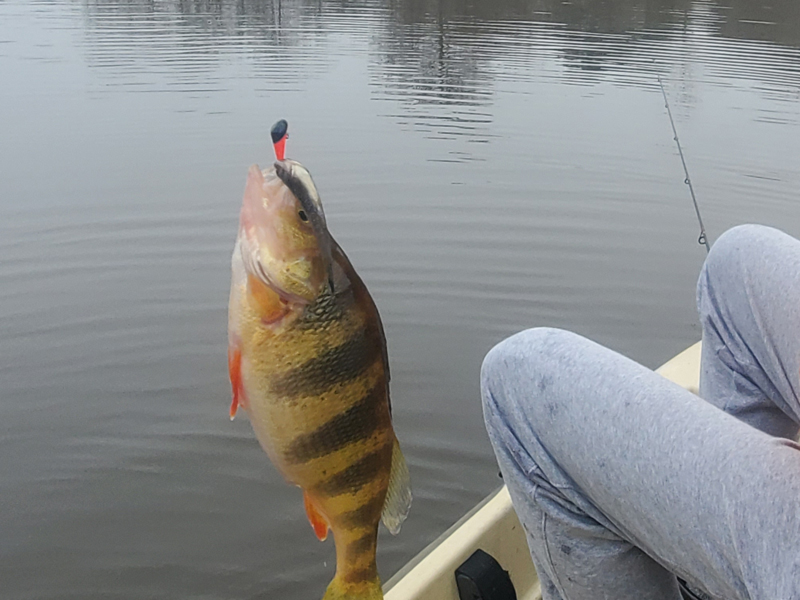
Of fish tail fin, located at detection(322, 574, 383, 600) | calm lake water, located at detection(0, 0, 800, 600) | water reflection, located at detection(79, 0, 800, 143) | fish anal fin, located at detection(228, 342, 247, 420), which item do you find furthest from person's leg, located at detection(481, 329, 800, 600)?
water reflection, located at detection(79, 0, 800, 143)

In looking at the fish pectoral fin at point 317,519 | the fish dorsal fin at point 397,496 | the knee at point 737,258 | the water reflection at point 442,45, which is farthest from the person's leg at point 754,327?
the water reflection at point 442,45

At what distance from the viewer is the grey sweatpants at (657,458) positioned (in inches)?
40.3

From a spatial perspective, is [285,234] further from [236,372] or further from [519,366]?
[519,366]

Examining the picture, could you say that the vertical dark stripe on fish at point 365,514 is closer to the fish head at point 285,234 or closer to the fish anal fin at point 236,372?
the fish anal fin at point 236,372

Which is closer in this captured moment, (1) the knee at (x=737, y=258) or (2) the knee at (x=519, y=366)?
(2) the knee at (x=519, y=366)

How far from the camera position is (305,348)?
1170 mm

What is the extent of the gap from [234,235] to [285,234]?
4930 millimetres

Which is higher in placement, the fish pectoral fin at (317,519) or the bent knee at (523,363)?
the bent knee at (523,363)

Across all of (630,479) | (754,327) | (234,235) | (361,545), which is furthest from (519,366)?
(234,235)

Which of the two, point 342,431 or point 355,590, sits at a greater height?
point 342,431

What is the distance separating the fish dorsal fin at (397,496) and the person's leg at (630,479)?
0.55 ft

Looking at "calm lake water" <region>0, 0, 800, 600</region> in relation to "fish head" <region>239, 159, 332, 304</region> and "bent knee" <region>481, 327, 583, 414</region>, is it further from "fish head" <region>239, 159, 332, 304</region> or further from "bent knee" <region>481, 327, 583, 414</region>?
"fish head" <region>239, 159, 332, 304</region>

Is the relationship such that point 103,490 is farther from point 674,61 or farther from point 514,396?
point 674,61

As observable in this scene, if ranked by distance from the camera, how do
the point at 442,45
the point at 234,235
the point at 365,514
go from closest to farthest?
the point at 365,514, the point at 234,235, the point at 442,45
